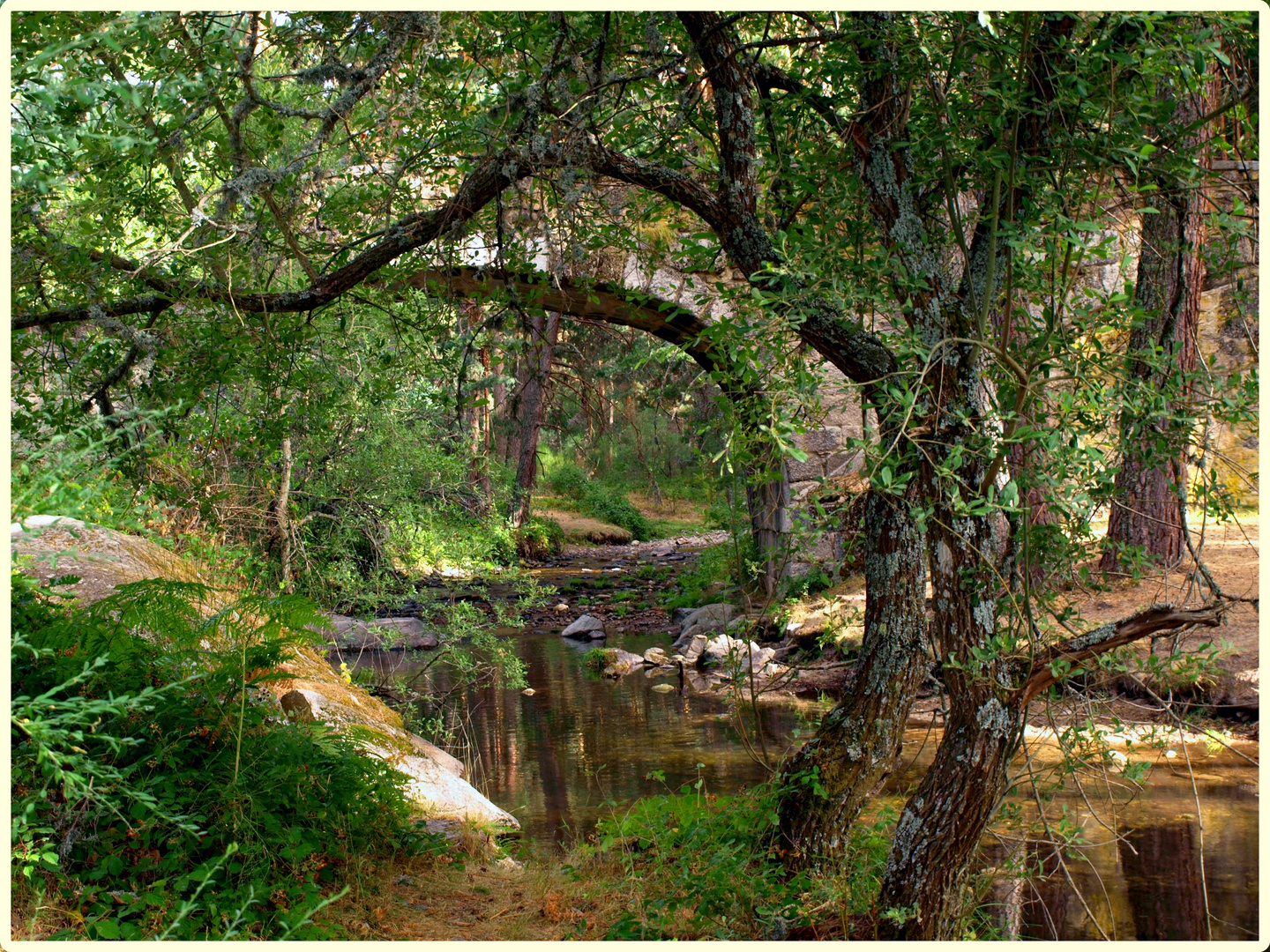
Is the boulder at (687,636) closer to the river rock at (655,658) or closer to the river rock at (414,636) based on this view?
the river rock at (655,658)

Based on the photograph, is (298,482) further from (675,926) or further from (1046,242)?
(1046,242)

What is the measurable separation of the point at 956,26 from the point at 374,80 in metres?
2.40

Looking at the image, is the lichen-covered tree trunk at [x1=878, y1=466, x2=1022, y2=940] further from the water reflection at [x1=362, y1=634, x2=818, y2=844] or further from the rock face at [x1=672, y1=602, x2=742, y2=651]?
the rock face at [x1=672, y1=602, x2=742, y2=651]

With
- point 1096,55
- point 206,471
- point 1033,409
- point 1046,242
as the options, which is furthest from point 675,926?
point 206,471

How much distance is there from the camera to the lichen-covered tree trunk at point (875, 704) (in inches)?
183

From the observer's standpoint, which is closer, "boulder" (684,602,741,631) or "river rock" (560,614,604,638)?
"boulder" (684,602,741,631)

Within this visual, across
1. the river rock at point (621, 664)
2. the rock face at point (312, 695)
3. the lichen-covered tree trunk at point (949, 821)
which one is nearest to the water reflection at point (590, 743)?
the river rock at point (621, 664)

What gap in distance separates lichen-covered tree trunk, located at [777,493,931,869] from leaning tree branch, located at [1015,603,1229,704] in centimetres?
106

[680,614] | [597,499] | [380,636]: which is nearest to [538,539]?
[597,499]

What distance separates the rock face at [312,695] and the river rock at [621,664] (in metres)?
4.21

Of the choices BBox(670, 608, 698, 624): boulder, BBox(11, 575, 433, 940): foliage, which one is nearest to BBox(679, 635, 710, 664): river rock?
BBox(670, 608, 698, 624): boulder

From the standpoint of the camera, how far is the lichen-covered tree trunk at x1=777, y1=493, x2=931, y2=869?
15.2 ft

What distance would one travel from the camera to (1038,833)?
604 cm

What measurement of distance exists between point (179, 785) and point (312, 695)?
207cm
